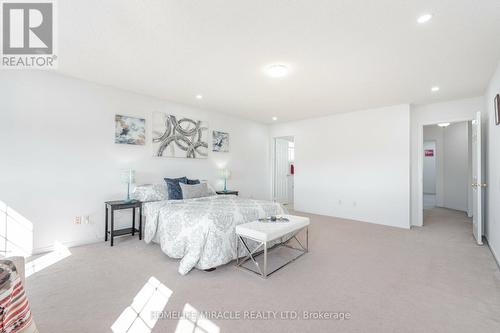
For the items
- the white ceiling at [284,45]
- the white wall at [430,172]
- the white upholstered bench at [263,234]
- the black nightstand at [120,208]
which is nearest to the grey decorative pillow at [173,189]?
the black nightstand at [120,208]

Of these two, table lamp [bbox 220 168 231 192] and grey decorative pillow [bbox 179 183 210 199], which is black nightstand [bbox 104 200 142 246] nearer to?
grey decorative pillow [bbox 179 183 210 199]

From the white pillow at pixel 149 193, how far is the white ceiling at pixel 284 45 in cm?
173

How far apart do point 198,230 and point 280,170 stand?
499 cm

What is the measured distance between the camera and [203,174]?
5254mm

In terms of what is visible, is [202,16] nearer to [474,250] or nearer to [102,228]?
[102,228]

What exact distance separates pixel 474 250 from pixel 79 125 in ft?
20.7

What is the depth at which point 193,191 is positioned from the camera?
4.18 metres

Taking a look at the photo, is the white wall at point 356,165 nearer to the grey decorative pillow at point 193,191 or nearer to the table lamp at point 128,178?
the grey decorative pillow at point 193,191

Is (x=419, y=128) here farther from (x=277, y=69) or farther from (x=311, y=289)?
(x=311, y=289)

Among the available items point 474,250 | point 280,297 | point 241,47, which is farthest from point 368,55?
point 474,250

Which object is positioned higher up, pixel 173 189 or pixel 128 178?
pixel 128 178

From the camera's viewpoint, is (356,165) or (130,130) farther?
(356,165)

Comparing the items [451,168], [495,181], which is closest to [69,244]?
[495,181]

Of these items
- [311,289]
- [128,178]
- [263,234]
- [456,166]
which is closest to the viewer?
[311,289]
